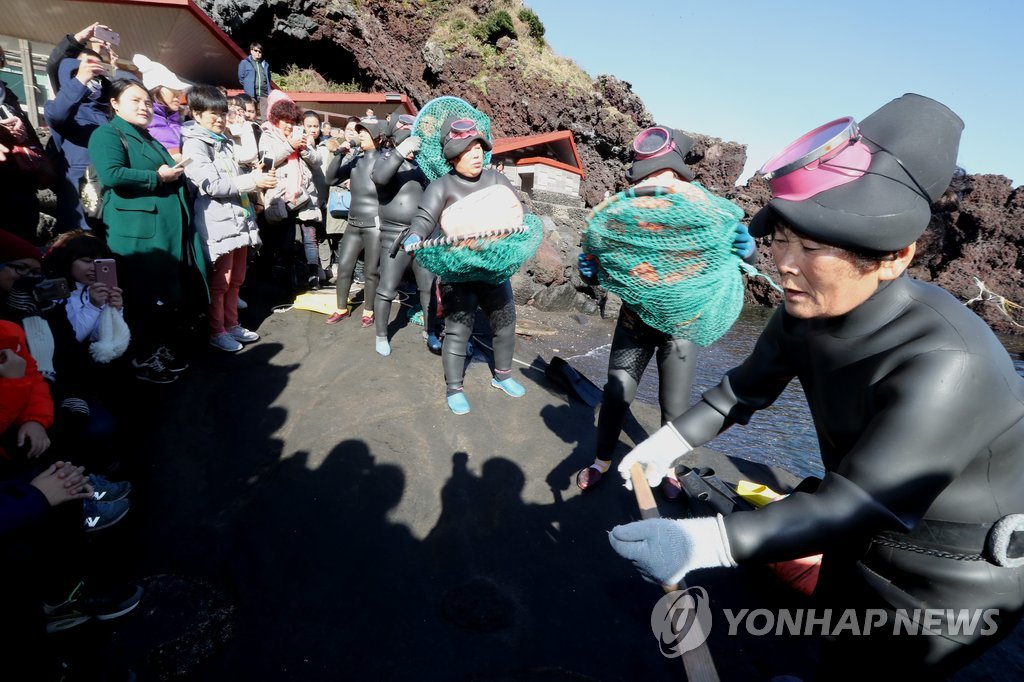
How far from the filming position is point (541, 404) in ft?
13.8

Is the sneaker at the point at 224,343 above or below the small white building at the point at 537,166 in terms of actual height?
below

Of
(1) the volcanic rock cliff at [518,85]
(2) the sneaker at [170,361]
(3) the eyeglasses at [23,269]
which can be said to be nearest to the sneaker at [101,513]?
(3) the eyeglasses at [23,269]

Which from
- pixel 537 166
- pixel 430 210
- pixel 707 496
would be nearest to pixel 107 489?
pixel 430 210

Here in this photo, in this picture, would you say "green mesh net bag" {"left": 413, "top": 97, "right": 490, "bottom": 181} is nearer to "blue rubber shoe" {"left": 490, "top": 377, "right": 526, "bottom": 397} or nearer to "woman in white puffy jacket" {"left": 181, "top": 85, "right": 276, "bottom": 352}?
"woman in white puffy jacket" {"left": 181, "top": 85, "right": 276, "bottom": 352}

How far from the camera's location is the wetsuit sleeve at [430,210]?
346 cm

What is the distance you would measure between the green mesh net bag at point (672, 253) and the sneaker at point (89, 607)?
2.70 metres

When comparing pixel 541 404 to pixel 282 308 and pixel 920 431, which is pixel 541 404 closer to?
pixel 920 431

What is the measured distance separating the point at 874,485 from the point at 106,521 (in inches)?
131

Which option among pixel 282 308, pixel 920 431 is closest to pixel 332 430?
pixel 282 308

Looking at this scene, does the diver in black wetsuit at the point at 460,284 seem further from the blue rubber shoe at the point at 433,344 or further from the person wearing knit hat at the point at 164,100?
the person wearing knit hat at the point at 164,100

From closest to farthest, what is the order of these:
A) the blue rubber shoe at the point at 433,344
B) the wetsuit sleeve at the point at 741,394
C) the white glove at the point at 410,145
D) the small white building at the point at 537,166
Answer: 1. the wetsuit sleeve at the point at 741,394
2. the white glove at the point at 410,145
3. the blue rubber shoe at the point at 433,344
4. the small white building at the point at 537,166

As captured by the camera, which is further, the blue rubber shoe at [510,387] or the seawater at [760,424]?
the seawater at [760,424]

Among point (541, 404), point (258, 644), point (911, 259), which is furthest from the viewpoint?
point (541, 404)

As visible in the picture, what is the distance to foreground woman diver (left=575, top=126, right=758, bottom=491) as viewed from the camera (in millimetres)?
2725
